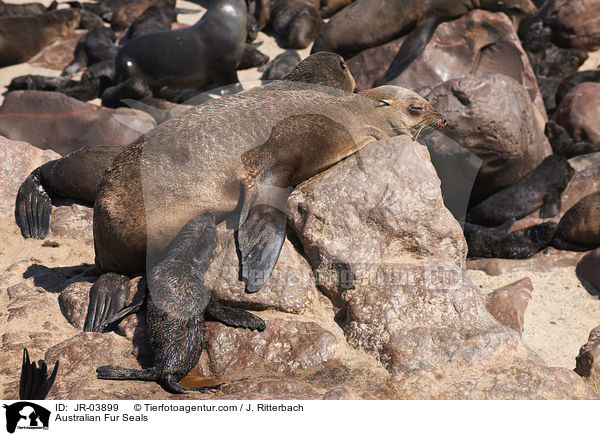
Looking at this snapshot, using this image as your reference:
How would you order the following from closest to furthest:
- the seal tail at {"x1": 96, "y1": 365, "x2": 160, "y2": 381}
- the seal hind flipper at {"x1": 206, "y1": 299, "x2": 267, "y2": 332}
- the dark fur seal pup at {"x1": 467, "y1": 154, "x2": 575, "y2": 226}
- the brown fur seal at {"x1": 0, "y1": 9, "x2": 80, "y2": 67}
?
the seal tail at {"x1": 96, "y1": 365, "x2": 160, "y2": 381}, the seal hind flipper at {"x1": 206, "y1": 299, "x2": 267, "y2": 332}, the dark fur seal pup at {"x1": 467, "y1": 154, "x2": 575, "y2": 226}, the brown fur seal at {"x1": 0, "y1": 9, "x2": 80, "y2": 67}

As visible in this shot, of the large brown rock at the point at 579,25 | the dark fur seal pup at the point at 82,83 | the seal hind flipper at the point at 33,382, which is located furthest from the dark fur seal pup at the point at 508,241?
the large brown rock at the point at 579,25

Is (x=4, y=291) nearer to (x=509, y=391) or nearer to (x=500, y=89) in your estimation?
(x=509, y=391)

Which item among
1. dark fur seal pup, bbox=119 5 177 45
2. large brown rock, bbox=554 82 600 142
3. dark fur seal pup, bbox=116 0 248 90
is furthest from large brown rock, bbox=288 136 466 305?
dark fur seal pup, bbox=119 5 177 45

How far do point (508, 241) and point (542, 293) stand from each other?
3.15ft

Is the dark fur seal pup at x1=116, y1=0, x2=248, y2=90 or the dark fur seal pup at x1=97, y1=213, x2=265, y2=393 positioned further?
the dark fur seal pup at x1=116, y1=0, x2=248, y2=90

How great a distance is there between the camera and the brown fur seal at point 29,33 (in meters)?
11.5

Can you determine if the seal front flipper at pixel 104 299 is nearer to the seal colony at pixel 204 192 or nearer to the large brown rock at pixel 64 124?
the seal colony at pixel 204 192

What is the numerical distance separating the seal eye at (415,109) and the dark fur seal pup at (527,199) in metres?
2.85

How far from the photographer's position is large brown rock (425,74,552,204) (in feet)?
20.9

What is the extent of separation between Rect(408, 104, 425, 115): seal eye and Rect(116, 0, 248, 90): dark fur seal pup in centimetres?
548

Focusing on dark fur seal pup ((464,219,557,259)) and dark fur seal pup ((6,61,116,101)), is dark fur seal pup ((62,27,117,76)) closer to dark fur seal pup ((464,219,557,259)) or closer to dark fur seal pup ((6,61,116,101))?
dark fur seal pup ((6,61,116,101))

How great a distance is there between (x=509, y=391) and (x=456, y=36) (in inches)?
267

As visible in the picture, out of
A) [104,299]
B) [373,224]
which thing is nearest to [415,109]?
[373,224]

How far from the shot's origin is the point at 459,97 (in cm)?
639
